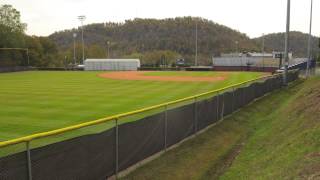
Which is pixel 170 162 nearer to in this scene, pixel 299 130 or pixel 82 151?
pixel 82 151

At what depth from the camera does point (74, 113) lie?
63.6 ft

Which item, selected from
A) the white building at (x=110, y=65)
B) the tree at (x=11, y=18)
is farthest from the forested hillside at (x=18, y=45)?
the white building at (x=110, y=65)

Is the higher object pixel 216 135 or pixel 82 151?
pixel 82 151

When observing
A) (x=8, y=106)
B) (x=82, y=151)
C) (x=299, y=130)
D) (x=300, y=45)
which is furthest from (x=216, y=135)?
(x=300, y=45)

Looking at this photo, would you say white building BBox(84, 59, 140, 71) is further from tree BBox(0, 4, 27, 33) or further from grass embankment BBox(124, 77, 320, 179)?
grass embankment BBox(124, 77, 320, 179)

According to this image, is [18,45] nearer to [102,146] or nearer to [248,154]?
[248,154]

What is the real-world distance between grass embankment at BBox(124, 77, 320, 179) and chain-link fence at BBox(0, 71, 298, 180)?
16.7 inches

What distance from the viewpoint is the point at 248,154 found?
11.3 m

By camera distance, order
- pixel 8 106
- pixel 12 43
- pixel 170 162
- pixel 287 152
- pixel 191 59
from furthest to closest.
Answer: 1. pixel 191 59
2. pixel 12 43
3. pixel 8 106
4. pixel 170 162
5. pixel 287 152

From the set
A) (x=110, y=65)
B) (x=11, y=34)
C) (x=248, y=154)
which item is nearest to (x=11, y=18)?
(x=11, y=34)

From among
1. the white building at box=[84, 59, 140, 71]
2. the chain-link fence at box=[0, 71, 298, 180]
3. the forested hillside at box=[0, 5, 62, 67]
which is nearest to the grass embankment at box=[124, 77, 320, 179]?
the chain-link fence at box=[0, 71, 298, 180]

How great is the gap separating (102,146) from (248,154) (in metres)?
4.87

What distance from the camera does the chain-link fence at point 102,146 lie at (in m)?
6.29

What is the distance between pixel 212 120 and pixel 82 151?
8.70 m
